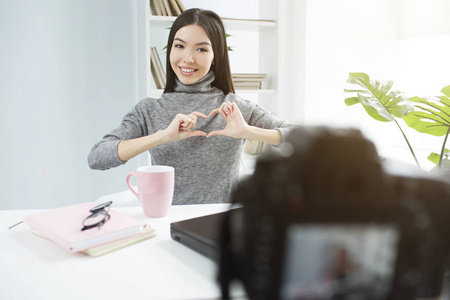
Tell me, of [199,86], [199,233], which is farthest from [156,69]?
[199,233]

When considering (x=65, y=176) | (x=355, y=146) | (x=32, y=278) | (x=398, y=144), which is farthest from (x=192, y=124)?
(x=398, y=144)

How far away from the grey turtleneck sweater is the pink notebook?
23.2 inches

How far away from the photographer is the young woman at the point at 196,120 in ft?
4.32

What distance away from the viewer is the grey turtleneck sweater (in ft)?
4.47

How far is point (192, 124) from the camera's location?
3.51 feet

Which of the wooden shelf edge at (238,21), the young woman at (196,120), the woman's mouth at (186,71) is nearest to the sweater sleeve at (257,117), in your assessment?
the young woman at (196,120)

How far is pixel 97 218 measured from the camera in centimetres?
69

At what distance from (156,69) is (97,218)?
60.6 inches

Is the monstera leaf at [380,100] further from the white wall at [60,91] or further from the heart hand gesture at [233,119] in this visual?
the white wall at [60,91]

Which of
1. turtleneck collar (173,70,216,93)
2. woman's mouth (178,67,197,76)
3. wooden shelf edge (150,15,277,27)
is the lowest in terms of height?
turtleneck collar (173,70,216,93)

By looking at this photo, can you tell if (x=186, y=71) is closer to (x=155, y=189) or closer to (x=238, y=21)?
(x=155, y=189)

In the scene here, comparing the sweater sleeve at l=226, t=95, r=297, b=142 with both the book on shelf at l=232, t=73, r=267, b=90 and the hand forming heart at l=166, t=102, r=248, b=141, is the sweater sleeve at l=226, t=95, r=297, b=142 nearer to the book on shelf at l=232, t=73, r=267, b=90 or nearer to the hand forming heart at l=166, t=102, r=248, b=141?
the hand forming heart at l=166, t=102, r=248, b=141

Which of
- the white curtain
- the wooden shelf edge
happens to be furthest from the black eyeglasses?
the white curtain

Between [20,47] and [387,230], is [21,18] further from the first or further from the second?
[387,230]
